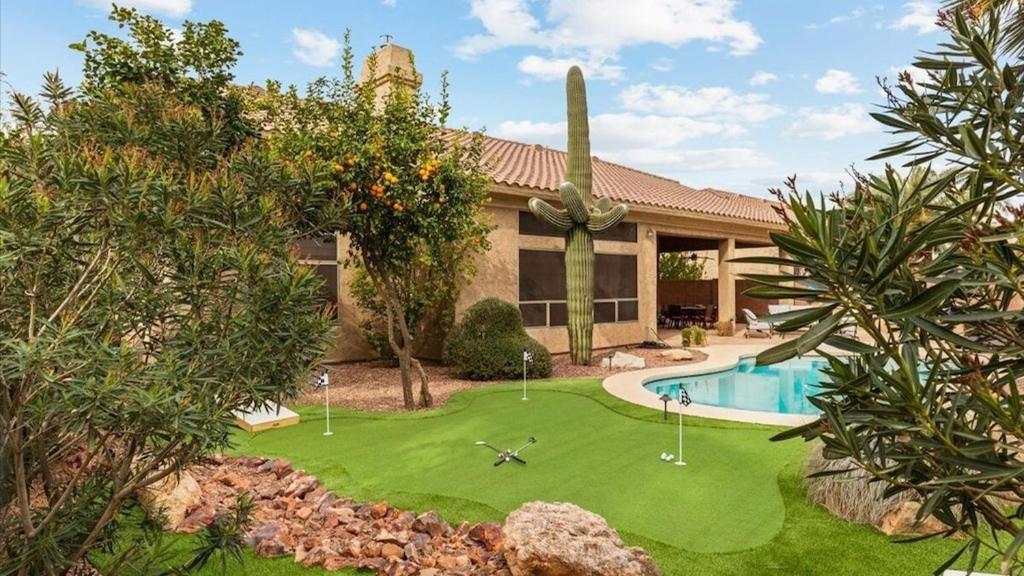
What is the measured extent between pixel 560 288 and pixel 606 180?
7.06 m

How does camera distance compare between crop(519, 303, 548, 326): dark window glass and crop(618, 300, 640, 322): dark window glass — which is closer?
crop(519, 303, 548, 326): dark window glass

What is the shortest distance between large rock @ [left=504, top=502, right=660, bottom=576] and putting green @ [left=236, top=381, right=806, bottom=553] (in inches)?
30.5

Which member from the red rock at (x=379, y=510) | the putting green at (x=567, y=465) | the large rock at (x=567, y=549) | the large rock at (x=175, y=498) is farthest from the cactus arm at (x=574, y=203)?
the large rock at (x=175, y=498)

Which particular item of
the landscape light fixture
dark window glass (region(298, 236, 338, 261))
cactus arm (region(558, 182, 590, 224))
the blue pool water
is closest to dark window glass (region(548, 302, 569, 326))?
cactus arm (region(558, 182, 590, 224))

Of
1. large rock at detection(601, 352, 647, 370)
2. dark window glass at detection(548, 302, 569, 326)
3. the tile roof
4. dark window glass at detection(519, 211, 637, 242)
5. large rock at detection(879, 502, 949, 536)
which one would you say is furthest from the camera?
the tile roof

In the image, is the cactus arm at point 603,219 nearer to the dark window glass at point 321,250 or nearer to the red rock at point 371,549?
the dark window glass at point 321,250

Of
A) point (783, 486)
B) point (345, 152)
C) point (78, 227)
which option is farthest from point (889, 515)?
point (345, 152)

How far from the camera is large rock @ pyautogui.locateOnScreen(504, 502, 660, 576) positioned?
170 inches

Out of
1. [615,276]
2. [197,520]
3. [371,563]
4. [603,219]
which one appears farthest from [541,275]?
[371,563]

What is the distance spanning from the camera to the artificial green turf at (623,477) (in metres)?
4.98

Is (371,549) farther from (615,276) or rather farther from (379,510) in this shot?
(615,276)

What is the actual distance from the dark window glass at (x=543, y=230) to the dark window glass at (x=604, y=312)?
222 centimetres

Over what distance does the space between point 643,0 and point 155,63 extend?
7.11 metres

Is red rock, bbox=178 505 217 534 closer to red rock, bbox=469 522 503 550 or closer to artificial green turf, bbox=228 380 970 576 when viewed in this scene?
artificial green turf, bbox=228 380 970 576
